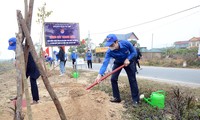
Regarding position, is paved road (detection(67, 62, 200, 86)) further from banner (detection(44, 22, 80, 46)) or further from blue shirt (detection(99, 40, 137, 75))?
blue shirt (detection(99, 40, 137, 75))

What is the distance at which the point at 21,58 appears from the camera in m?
2.63

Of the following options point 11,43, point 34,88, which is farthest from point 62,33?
point 11,43

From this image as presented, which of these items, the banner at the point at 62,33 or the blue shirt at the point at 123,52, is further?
the banner at the point at 62,33

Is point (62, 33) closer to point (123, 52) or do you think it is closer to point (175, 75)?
point (123, 52)

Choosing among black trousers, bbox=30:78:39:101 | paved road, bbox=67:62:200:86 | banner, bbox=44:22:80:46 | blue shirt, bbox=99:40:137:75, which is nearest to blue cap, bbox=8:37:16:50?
black trousers, bbox=30:78:39:101

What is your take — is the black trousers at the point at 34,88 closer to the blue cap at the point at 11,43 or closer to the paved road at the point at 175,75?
the blue cap at the point at 11,43

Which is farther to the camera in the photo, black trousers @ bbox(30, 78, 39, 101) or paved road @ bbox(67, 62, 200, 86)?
paved road @ bbox(67, 62, 200, 86)

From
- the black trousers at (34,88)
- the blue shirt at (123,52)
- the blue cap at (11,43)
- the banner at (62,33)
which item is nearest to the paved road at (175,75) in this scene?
the banner at (62,33)

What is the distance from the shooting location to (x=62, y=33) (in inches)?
342

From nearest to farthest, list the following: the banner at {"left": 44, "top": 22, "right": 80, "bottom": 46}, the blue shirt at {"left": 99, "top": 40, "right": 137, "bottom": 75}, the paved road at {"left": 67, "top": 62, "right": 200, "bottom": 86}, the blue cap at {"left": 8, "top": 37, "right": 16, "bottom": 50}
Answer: the blue cap at {"left": 8, "top": 37, "right": 16, "bottom": 50}
the blue shirt at {"left": 99, "top": 40, "right": 137, "bottom": 75}
the banner at {"left": 44, "top": 22, "right": 80, "bottom": 46}
the paved road at {"left": 67, "top": 62, "right": 200, "bottom": 86}

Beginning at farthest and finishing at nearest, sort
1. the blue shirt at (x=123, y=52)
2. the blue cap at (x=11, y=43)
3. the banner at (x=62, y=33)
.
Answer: the banner at (x=62, y=33) → the blue shirt at (x=123, y=52) → the blue cap at (x=11, y=43)

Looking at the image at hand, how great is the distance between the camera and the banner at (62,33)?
28.3 ft

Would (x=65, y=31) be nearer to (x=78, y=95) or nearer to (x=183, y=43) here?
(x=78, y=95)

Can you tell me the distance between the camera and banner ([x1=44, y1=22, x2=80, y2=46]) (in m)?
8.63
